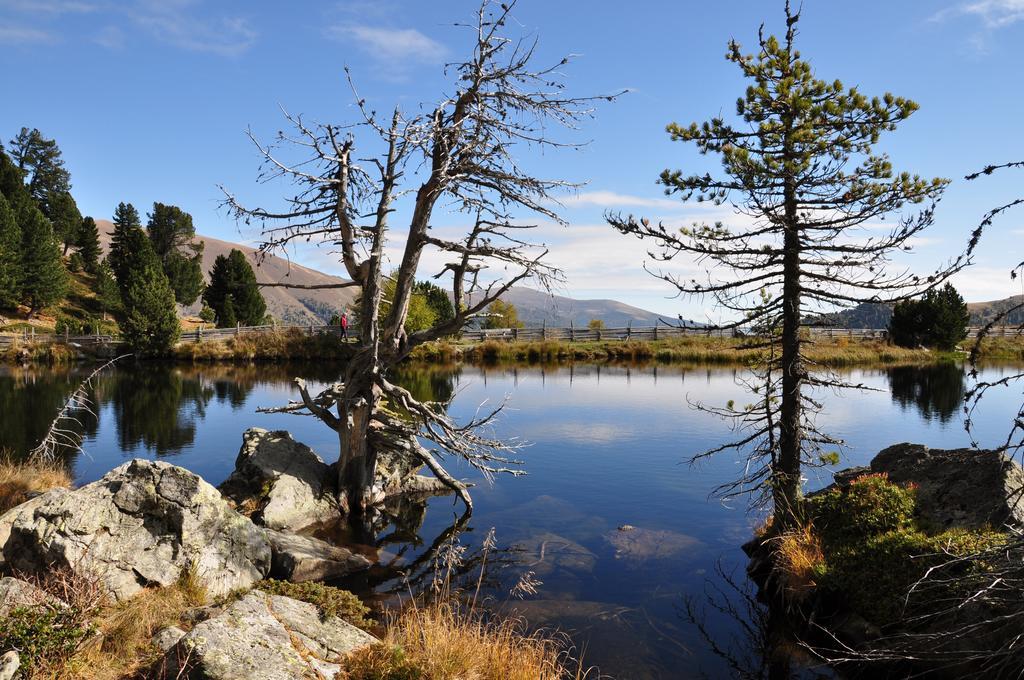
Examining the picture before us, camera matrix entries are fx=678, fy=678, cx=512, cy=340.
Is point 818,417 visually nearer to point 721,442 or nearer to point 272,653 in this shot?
point 721,442

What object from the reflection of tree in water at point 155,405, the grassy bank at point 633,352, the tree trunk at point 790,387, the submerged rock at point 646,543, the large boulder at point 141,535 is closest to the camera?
the large boulder at point 141,535

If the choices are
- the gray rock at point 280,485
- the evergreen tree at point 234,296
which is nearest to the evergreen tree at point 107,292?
the evergreen tree at point 234,296

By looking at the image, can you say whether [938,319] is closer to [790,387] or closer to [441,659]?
[790,387]

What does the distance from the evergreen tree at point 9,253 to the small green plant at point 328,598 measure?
208ft

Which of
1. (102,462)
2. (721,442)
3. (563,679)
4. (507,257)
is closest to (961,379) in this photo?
(721,442)

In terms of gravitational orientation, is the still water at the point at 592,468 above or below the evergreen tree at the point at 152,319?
below

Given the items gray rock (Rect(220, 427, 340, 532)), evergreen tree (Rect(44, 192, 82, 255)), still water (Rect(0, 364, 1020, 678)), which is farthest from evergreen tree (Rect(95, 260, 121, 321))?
gray rock (Rect(220, 427, 340, 532))

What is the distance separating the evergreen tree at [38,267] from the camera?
2454 inches

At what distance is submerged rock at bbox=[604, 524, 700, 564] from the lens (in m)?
12.5

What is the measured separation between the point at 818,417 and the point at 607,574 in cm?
1728

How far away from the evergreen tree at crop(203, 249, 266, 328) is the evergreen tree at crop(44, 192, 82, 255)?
24.6 meters

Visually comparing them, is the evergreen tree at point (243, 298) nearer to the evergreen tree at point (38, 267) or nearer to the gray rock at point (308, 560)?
the evergreen tree at point (38, 267)

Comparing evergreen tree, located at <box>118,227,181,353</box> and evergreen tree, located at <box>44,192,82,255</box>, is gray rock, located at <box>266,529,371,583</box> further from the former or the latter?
evergreen tree, located at <box>44,192,82,255</box>

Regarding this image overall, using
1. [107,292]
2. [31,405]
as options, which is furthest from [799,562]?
[107,292]
